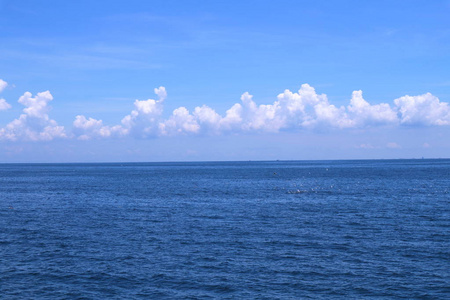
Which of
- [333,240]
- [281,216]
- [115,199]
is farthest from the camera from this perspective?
[115,199]

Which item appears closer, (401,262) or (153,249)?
(401,262)

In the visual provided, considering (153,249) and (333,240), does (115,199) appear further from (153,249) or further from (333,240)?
(333,240)

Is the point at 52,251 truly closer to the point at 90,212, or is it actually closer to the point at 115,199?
the point at 90,212

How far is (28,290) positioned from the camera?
3231 centimetres

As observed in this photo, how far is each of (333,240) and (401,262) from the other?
998 cm

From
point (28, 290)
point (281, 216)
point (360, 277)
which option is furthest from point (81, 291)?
point (281, 216)

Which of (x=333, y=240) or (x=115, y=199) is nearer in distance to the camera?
(x=333, y=240)

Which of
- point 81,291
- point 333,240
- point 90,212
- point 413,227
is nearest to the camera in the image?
point 81,291

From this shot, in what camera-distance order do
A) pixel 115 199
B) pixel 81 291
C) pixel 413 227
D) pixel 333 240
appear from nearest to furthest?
pixel 81 291 → pixel 333 240 → pixel 413 227 → pixel 115 199

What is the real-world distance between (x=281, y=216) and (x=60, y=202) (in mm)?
49673

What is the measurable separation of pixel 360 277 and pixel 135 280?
18927mm

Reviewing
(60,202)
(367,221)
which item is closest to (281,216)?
(367,221)

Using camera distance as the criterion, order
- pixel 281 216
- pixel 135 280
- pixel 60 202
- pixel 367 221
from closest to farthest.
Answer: pixel 135 280
pixel 367 221
pixel 281 216
pixel 60 202

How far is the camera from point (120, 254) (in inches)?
1658
